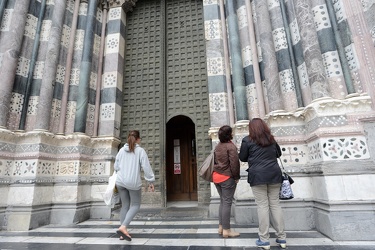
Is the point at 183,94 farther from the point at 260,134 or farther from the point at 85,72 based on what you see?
the point at 260,134

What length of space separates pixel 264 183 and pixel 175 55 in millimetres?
4895

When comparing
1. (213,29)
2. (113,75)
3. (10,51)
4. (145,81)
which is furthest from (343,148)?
(10,51)

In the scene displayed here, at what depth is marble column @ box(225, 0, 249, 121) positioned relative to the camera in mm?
4793

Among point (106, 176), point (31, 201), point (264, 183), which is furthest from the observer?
point (106, 176)

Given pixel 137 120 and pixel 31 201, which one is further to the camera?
pixel 137 120

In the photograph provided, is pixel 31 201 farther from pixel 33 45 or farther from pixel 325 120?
pixel 325 120

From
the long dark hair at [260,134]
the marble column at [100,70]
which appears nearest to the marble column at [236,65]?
the long dark hair at [260,134]

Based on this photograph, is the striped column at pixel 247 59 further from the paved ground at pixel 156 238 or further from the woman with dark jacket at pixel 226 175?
the paved ground at pixel 156 238

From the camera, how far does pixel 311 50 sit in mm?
3768

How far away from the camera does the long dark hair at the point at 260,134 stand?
274 centimetres

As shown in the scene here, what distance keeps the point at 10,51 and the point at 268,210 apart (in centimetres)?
587

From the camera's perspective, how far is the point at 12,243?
3.29 meters

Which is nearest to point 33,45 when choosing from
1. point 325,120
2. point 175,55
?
point 175,55

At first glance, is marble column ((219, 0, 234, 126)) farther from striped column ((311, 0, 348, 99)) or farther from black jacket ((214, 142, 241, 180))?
striped column ((311, 0, 348, 99))
